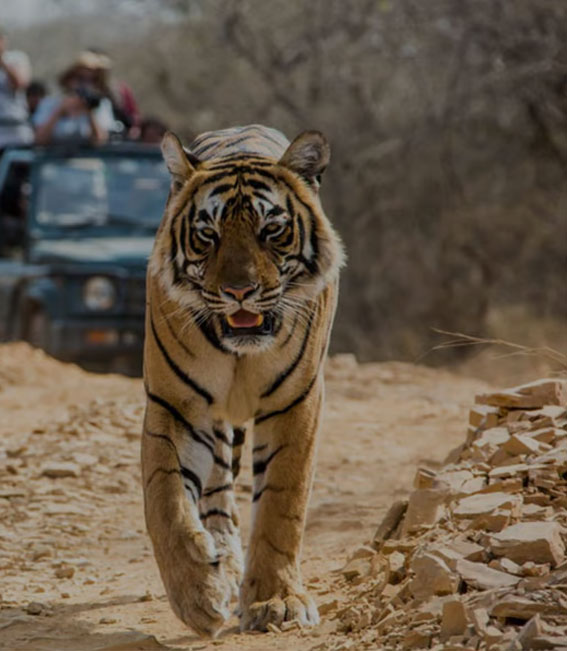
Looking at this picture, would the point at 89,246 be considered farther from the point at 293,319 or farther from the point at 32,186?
the point at 293,319

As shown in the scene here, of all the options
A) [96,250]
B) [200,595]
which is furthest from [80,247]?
[200,595]

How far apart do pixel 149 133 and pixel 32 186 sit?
187 cm

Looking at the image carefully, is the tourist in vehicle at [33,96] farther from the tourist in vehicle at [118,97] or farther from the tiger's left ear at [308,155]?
the tiger's left ear at [308,155]

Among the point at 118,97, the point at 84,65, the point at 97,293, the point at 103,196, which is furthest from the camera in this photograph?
the point at 118,97

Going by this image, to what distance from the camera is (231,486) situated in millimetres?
5668

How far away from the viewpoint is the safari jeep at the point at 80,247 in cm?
1087

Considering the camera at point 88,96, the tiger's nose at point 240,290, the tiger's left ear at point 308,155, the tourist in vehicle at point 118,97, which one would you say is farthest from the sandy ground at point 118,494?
the tourist in vehicle at point 118,97

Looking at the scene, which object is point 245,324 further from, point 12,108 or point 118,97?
point 118,97

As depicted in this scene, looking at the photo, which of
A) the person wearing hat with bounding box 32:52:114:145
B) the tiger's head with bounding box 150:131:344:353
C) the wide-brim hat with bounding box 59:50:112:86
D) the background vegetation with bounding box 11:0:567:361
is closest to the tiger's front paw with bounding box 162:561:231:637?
the tiger's head with bounding box 150:131:344:353

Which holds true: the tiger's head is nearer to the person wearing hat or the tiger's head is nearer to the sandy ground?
the sandy ground

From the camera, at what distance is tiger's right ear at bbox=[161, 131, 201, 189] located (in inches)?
195

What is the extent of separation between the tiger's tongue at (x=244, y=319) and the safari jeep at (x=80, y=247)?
6.28 meters

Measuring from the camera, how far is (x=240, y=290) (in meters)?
4.57

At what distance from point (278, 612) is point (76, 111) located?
822 centimetres
